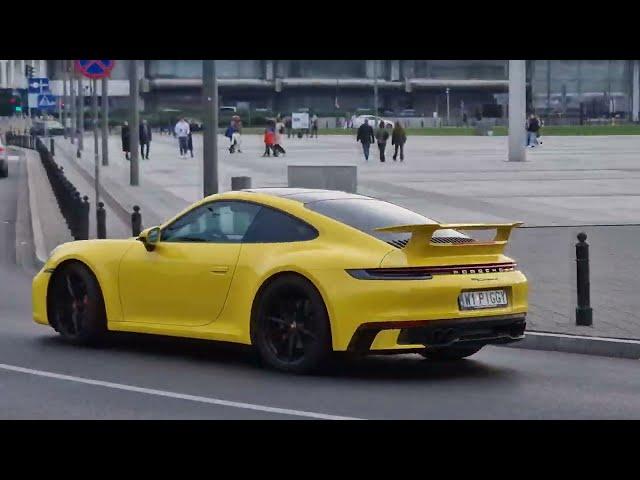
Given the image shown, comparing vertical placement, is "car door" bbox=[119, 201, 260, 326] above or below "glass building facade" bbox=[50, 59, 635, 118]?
below

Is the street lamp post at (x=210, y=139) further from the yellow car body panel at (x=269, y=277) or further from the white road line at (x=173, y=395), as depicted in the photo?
the white road line at (x=173, y=395)

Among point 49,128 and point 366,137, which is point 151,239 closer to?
point 366,137

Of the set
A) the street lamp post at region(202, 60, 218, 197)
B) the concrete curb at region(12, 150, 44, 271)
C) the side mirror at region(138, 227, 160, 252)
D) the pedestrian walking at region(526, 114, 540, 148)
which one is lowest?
the concrete curb at region(12, 150, 44, 271)

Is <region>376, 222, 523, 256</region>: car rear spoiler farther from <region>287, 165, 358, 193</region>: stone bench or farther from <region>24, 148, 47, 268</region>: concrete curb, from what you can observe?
<region>287, 165, 358, 193</region>: stone bench

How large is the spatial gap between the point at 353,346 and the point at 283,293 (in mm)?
691

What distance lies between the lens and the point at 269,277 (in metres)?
10.9

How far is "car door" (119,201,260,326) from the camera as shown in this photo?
11.4 meters

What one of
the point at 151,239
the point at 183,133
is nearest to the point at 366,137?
the point at 183,133

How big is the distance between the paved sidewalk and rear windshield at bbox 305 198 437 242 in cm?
209

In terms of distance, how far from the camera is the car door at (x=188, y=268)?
37.4 ft

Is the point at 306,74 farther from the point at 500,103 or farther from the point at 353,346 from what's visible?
the point at 353,346

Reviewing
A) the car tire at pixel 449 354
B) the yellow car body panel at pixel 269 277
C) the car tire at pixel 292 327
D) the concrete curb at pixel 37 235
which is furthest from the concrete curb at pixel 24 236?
the car tire at pixel 292 327

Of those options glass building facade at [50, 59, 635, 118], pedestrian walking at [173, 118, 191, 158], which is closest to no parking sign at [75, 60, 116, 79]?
pedestrian walking at [173, 118, 191, 158]
